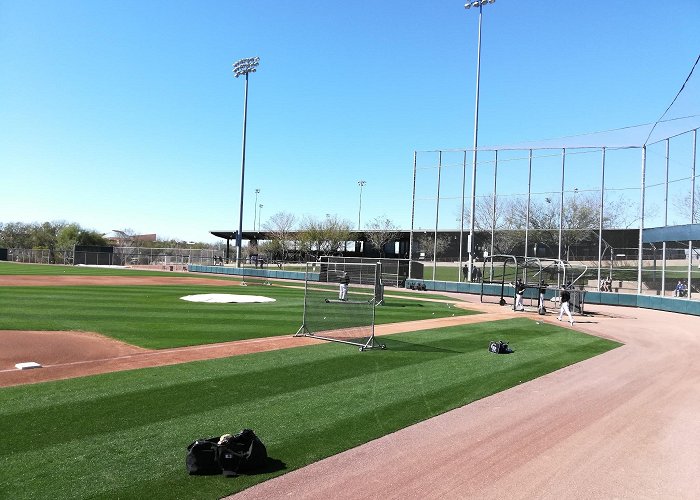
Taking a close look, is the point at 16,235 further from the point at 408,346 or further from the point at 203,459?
the point at 203,459

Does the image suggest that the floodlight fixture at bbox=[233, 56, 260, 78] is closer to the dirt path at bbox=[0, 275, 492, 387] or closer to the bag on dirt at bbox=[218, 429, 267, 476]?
the dirt path at bbox=[0, 275, 492, 387]

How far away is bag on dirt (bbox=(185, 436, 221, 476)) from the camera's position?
18.4 ft

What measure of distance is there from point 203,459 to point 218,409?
7.46 ft

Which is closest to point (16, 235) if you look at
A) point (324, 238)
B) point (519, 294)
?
point (324, 238)

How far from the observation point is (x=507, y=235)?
44.7 metres

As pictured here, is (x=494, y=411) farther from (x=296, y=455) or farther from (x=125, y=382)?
(x=125, y=382)

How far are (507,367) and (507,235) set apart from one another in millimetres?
34266

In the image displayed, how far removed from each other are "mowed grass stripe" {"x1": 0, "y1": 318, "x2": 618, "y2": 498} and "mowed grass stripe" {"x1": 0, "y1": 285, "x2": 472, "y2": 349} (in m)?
3.63

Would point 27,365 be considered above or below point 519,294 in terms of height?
below

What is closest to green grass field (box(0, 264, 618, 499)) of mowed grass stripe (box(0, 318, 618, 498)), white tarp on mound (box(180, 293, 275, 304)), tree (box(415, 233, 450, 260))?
mowed grass stripe (box(0, 318, 618, 498))

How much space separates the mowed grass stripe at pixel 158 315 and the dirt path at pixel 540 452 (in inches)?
325

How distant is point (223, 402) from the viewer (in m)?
8.31

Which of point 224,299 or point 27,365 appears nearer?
point 27,365

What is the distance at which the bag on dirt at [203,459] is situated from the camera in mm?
5617
